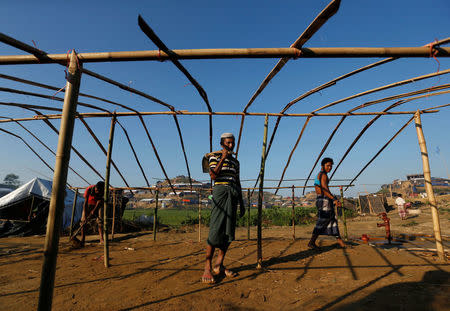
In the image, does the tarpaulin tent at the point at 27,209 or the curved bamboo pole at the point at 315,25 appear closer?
the curved bamboo pole at the point at 315,25

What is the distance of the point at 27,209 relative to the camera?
9.98 meters

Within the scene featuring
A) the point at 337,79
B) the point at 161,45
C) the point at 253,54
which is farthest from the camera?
the point at 337,79

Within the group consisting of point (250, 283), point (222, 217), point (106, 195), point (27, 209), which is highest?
point (106, 195)

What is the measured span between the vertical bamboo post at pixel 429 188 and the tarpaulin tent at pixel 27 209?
12.9 meters

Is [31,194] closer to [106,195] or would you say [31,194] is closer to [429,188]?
[106,195]

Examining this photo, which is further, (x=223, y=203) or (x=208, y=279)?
(x=223, y=203)

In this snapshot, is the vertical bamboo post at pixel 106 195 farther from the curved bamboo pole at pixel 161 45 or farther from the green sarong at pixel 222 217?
the curved bamboo pole at pixel 161 45

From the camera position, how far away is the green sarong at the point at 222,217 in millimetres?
3119

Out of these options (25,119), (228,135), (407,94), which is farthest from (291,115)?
(25,119)

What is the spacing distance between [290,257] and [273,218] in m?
12.4

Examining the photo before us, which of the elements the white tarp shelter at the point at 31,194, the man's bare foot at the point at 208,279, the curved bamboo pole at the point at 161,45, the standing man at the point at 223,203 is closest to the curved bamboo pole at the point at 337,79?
the standing man at the point at 223,203

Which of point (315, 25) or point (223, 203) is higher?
point (315, 25)

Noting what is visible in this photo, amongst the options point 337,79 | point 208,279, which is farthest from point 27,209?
point 337,79

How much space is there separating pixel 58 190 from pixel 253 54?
2.19 m
